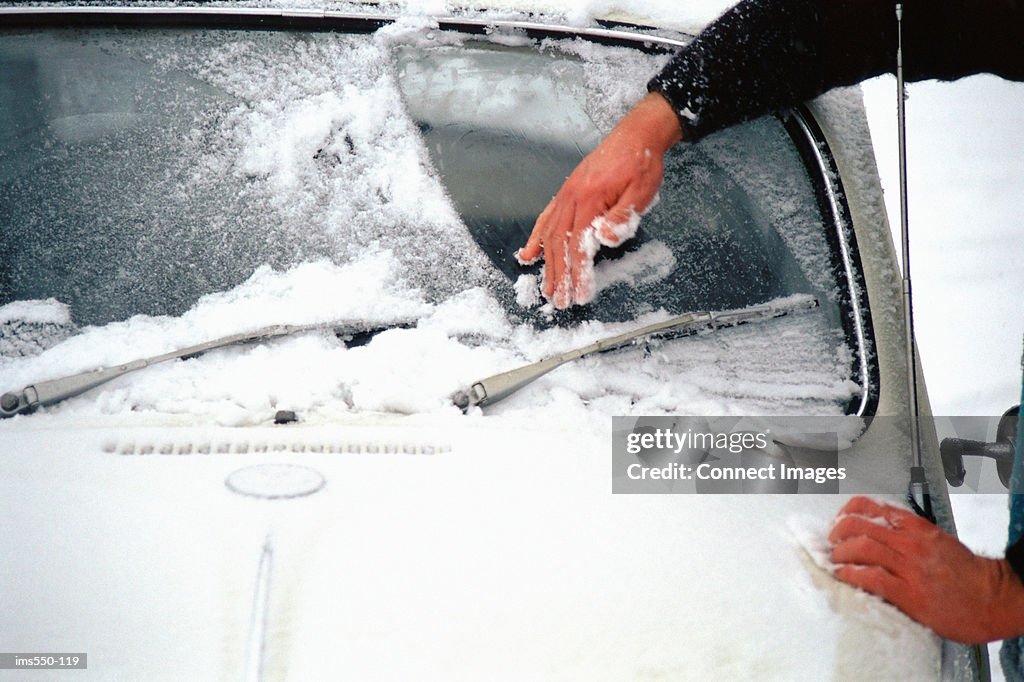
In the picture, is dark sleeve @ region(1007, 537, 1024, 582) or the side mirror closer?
dark sleeve @ region(1007, 537, 1024, 582)

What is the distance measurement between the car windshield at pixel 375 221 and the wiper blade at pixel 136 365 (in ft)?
0.08

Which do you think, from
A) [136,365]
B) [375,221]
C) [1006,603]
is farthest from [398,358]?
[1006,603]

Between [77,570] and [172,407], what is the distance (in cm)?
32

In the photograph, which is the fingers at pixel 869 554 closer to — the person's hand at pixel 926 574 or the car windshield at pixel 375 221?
the person's hand at pixel 926 574

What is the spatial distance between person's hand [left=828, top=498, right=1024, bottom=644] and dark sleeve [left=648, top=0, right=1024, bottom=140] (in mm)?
783

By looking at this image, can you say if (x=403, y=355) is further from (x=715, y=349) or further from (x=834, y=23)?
(x=834, y=23)

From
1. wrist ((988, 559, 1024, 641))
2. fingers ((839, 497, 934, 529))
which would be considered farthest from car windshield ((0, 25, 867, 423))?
wrist ((988, 559, 1024, 641))

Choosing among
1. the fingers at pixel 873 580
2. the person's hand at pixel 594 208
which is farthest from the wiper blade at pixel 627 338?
the fingers at pixel 873 580

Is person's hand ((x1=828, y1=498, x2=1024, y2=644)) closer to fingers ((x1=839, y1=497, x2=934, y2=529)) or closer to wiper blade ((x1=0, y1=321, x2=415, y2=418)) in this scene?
fingers ((x1=839, y1=497, x2=934, y2=529))

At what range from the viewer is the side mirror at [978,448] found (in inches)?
66.7

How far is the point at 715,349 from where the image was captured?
5.04ft

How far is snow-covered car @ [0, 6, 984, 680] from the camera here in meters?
1.02

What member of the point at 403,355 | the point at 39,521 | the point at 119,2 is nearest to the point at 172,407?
the point at 39,521

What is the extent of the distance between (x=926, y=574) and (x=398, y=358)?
0.81 m
